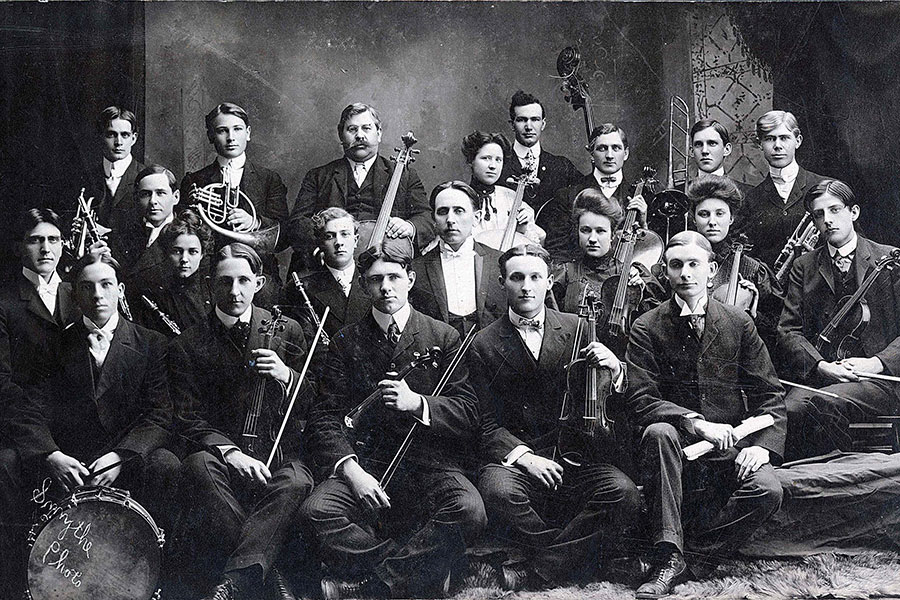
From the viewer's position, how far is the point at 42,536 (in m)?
5.34

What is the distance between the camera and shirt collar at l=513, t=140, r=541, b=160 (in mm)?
5727

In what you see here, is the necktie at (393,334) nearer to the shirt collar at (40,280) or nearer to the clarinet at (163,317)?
the clarinet at (163,317)

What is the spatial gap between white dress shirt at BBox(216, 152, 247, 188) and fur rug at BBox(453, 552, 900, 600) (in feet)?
8.43

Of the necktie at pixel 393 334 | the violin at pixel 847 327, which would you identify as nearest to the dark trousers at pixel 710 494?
the violin at pixel 847 327

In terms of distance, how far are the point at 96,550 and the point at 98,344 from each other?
1118 millimetres

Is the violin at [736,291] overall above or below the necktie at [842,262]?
below

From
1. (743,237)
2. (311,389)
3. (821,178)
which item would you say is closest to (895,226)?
(821,178)

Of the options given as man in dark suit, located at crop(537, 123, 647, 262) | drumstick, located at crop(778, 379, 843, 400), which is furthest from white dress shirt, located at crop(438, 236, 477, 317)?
drumstick, located at crop(778, 379, 843, 400)

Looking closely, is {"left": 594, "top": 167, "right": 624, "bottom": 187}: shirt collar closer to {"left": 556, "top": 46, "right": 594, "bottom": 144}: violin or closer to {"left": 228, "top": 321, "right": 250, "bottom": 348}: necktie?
{"left": 556, "top": 46, "right": 594, "bottom": 144}: violin

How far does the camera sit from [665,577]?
5363mm

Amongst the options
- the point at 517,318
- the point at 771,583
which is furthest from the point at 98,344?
the point at 771,583

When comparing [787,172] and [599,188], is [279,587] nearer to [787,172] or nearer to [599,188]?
[599,188]

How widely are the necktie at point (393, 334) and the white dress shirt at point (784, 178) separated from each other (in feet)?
7.81

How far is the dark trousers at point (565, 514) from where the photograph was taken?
535cm
